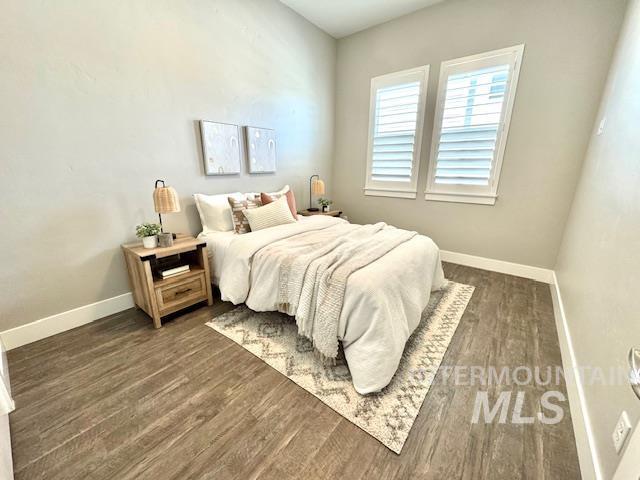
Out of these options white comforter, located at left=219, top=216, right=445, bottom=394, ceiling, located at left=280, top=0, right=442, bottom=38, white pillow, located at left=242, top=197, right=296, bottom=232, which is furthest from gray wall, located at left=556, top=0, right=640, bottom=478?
white pillow, located at left=242, top=197, right=296, bottom=232

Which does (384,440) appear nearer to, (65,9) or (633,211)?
(633,211)

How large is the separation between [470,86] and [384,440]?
350 cm

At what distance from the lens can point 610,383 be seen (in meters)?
1.07

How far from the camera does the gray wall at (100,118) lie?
1.70 m

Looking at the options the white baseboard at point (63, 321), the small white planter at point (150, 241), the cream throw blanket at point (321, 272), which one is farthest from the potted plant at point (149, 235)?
the cream throw blanket at point (321, 272)

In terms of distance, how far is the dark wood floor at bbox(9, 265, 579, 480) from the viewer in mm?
1116

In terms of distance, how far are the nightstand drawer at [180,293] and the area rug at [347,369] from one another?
11.7 inches

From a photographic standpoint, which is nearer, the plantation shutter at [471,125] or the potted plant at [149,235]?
the potted plant at [149,235]

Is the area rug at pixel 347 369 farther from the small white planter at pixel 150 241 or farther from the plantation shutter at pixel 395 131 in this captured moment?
the plantation shutter at pixel 395 131

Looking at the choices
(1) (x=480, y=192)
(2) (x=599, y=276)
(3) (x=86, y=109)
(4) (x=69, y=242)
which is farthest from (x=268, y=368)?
(1) (x=480, y=192)

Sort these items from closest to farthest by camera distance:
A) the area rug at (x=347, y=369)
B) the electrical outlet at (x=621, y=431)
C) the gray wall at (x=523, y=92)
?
the electrical outlet at (x=621, y=431)
the area rug at (x=347, y=369)
the gray wall at (x=523, y=92)

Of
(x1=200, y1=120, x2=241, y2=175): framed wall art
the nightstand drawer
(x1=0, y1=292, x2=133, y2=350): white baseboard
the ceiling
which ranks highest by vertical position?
the ceiling

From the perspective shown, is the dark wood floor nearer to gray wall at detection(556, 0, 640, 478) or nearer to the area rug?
the area rug

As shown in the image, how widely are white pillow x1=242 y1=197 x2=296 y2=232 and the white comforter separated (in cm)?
22
